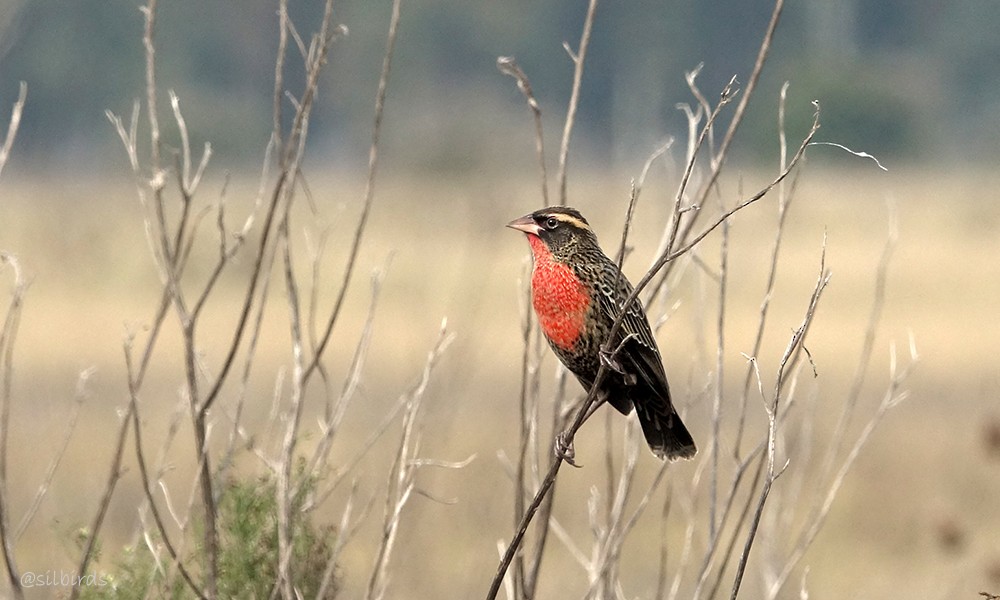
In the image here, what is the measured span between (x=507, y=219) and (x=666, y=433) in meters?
3.18

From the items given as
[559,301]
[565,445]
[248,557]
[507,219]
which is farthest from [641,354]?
[507,219]

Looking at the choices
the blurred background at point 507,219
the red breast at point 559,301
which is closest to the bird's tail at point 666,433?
the blurred background at point 507,219

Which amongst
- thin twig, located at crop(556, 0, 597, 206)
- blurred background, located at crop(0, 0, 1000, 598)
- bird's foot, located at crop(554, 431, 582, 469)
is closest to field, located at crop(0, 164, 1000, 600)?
blurred background, located at crop(0, 0, 1000, 598)

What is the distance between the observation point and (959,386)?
800 inches

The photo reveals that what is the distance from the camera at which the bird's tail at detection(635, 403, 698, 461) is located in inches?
156

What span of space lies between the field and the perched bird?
0.32 feet

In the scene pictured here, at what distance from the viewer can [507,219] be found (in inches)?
279

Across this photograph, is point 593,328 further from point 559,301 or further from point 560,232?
point 560,232

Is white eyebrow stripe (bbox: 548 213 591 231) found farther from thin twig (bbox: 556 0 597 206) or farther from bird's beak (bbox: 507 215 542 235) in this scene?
thin twig (bbox: 556 0 597 206)

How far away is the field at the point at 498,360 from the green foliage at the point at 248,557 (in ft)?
0.43

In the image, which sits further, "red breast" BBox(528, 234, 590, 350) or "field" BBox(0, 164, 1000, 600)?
"field" BBox(0, 164, 1000, 600)

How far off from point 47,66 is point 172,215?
31800mm

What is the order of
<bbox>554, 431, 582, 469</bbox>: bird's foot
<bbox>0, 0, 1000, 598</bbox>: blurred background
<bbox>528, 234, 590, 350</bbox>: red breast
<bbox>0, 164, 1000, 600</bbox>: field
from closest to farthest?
<bbox>554, 431, 582, 469</bbox>: bird's foot
<bbox>528, 234, 590, 350</bbox>: red breast
<bbox>0, 164, 1000, 600</bbox>: field
<bbox>0, 0, 1000, 598</bbox>: blurred background

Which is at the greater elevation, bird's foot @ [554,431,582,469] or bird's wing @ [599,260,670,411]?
bird's wing @ [599,260,670,411]
